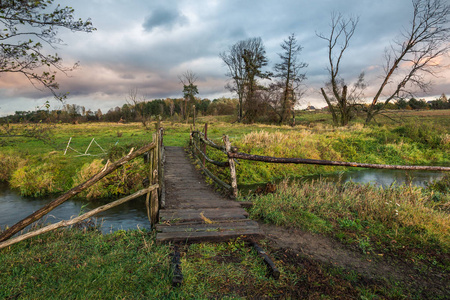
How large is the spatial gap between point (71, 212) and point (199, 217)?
7.24 meters

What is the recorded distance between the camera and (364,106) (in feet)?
90.9

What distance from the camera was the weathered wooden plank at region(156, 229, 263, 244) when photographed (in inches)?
170

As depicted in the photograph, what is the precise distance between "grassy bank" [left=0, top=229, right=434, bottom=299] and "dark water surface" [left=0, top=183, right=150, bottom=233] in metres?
4.50

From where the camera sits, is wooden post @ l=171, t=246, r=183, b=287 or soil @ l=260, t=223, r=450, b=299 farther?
soil @ l=260, t=223, r=450, b=299

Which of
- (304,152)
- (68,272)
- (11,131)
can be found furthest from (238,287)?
(304,152)

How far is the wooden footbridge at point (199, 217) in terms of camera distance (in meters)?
4.45

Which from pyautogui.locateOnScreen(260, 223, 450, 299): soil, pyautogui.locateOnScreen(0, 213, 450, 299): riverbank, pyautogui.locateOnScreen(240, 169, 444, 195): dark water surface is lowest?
pyautogui.locateOnScreen(240, 169, 444, 195): dark water surface

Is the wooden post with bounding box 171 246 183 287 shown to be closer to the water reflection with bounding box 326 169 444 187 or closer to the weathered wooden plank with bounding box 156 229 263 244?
the weathered wooden plank with bounding box 156 229 263 244

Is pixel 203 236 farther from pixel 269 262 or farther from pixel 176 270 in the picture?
pixel 269 262

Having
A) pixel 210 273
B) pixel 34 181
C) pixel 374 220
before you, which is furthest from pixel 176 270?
pixel 34 181

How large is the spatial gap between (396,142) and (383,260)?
21.2 meters

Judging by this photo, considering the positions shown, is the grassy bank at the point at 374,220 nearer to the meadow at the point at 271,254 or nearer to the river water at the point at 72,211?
the meadow at the point at 271,254

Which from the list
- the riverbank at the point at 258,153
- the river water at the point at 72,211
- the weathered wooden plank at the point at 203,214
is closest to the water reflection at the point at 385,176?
the river water at the point at 72,211

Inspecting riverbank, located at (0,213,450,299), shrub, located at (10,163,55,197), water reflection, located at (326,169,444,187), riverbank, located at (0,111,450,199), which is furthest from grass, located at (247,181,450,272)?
shrub, located at (10,163,55,197)
